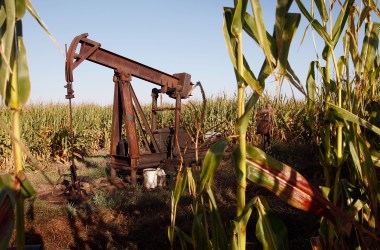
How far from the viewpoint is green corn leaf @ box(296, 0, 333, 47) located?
1512 mm

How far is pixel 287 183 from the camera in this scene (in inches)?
48.1

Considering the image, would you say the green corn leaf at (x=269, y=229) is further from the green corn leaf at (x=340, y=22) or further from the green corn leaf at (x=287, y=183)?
the green corn leaf at (x=340, y=22)

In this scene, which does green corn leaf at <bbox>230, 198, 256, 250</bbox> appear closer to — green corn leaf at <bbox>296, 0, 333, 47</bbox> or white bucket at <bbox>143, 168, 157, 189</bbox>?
green corn leaf at <bbox>296, 0, 333, 47</bbox>

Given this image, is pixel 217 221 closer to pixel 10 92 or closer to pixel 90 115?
pixel 10 92

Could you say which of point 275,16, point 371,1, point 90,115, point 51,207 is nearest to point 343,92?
point 371,1

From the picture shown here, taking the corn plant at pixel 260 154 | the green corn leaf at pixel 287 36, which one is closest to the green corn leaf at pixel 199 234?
the corn plant at pixel 260 154

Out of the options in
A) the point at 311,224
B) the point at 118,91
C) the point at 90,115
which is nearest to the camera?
the point at 311,224

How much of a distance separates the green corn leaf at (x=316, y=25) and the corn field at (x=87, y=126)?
24.5 feet

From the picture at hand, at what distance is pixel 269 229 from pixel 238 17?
74 cm

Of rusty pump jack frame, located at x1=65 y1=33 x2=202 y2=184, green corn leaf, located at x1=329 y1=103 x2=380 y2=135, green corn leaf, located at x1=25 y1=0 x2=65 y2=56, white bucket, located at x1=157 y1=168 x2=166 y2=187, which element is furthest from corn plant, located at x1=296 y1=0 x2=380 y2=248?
white bucket, located at x1=157 y1=168 x2=166 y2=187

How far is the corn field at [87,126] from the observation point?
426 inches

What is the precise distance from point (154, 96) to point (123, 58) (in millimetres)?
1425

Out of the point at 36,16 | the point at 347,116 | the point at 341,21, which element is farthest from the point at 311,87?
the point at 36,16

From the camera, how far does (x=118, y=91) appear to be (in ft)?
24.6
